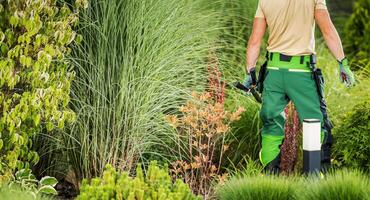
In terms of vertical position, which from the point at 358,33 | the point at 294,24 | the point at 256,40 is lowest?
the point at 358,33

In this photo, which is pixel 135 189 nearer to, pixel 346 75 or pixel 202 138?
pixel 346 75

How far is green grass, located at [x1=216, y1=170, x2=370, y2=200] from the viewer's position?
204 inches

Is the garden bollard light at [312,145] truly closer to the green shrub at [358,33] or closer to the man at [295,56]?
the man at [295,56]

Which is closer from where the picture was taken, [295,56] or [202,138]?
[295,56]

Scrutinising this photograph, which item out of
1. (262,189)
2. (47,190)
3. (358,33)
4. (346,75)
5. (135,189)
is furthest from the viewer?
(358,33)

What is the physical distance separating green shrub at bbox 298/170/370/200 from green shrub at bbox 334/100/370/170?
164cm

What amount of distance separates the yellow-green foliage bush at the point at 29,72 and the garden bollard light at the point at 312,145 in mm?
1630

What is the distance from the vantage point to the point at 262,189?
546 cm

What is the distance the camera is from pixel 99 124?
6969 millimetres

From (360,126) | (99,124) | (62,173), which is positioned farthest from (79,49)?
(360,126)

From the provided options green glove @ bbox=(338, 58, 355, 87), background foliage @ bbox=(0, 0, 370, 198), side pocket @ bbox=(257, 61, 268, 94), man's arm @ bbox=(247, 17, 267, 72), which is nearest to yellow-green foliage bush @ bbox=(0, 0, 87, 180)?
background foliage @ bbox=(0, 0, 370, 198)

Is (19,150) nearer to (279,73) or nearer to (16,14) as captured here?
(16,14)

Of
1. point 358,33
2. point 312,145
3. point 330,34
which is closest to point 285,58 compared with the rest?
point 330,34

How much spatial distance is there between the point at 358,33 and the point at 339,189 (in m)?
6.18
